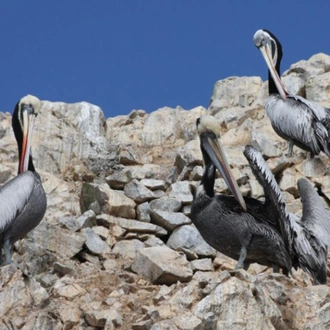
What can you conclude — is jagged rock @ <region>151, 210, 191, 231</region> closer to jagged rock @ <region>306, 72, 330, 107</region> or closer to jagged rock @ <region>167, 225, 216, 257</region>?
jagged rock @ <region>167, 225, 216, 257</region>

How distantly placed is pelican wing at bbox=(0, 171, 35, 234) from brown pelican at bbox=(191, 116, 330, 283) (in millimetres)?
1823

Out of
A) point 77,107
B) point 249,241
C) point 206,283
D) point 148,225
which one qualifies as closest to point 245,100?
point 77,107

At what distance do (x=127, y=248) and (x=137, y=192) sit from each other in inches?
61.1

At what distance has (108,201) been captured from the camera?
579 inches

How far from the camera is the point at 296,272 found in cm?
1302

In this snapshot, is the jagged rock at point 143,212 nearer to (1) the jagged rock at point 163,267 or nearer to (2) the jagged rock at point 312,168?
(2) the jagged rock at point 312,168

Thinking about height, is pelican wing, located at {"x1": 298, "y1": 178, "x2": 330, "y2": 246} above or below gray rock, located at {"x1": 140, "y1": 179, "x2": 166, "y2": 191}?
below

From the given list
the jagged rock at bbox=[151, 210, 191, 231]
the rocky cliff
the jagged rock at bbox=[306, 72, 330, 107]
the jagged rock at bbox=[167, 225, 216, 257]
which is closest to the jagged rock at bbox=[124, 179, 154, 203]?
the rocky cliff

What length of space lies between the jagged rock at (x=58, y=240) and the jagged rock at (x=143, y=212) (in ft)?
4.53

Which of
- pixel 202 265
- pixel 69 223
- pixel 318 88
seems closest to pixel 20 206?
pixel 69 223

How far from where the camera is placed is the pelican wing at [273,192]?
438 inches

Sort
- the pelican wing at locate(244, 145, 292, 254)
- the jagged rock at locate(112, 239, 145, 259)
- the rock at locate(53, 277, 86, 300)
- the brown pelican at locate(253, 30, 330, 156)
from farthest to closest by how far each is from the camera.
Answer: the brown pelican at locate(253, 30, 330, 156), the jagged rock at locate(112, 239, 145, 259), the pelican wing at locate(244, 145, 292, 254), the rock at locate(53, 277, 86, 300)

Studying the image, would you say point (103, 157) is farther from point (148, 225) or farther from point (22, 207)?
point (22, 207)

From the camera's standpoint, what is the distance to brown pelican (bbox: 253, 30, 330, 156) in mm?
16125
